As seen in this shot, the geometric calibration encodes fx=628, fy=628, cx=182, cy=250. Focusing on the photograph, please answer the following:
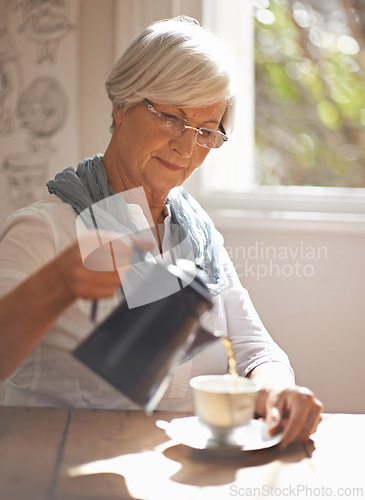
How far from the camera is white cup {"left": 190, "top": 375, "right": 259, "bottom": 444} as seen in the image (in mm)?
831

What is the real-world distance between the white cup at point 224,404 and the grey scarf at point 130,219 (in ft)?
1.17

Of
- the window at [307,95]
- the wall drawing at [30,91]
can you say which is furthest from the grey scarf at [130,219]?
the window at [307,95]

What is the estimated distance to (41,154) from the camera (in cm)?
194

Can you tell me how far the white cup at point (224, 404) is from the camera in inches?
32.7

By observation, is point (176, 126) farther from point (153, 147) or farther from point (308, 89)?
point (308, 89)

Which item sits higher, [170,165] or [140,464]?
[170,165]

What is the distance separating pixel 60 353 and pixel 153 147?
51cm

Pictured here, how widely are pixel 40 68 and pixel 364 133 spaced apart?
1228 millimetres

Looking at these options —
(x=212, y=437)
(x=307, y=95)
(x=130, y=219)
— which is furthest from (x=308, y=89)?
(x=212, y=437)

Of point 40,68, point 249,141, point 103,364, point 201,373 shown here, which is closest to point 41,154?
point 40,68

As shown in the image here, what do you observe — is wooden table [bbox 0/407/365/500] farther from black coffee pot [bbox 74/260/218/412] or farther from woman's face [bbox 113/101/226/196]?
woman's face [bbox 113/101/226/196]

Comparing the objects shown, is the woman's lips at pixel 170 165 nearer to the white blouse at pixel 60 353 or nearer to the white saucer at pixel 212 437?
the white blouse at pixel 60 353

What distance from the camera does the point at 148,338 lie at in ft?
2.18

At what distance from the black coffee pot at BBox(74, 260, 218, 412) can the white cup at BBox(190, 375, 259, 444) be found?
0.15 m
